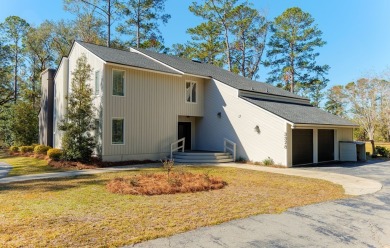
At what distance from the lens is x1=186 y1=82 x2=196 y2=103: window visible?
18.4 m

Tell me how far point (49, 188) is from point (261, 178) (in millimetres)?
7451

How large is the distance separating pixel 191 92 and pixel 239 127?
4.19 m

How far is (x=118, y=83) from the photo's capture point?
15.1 m

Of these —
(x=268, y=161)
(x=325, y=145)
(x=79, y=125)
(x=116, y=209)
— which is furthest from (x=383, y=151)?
(x=116, y=209)

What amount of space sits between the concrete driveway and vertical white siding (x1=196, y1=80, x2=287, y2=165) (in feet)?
27.5

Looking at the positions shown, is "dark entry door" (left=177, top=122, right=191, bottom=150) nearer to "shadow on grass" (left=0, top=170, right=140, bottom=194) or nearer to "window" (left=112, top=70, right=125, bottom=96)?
"window" (left=112, top=70, right=125, bottom=96)

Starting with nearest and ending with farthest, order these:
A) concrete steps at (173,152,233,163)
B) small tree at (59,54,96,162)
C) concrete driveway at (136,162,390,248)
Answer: concrete driveway at (136,162,390,248), small tree at (59,54,96,162), concrete steps at (173,152,233,163)

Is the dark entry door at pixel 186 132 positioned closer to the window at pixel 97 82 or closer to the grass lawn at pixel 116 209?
the window at pixel 97 82

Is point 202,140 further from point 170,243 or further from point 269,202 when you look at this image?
point 170,243

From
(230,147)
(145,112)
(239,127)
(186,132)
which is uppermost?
(145,112)

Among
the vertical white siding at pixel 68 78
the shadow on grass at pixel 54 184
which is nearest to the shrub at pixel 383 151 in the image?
the vertical white siding at pixel 68 78

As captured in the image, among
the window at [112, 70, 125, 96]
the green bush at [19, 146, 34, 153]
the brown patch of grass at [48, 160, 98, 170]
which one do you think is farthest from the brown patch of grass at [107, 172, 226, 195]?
the green bush at [19, 146, 34, 153]

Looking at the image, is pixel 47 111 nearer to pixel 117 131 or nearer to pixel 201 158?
pixel 117 131

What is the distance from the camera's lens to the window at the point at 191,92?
60.4 ft
